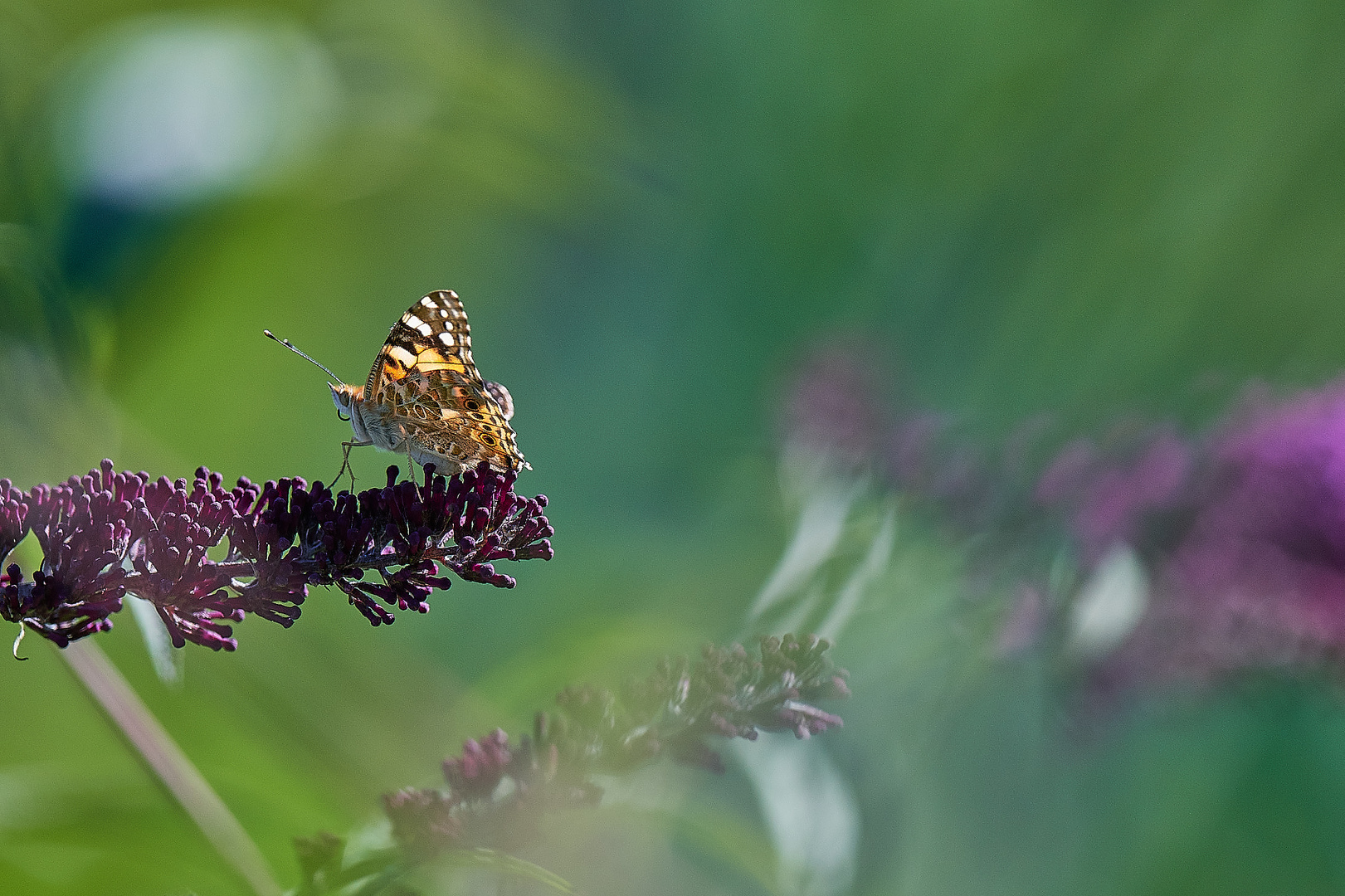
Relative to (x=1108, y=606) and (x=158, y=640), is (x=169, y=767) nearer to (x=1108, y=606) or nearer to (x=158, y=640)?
(x=158, y=640)

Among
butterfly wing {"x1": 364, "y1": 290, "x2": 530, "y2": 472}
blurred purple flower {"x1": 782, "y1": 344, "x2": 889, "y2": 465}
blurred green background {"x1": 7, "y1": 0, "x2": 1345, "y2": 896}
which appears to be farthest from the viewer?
blurred purple flower {"x1": 782, "y1": 344, "x2": 889, "y2": 465}

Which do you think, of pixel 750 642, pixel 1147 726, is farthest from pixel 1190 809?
pixel 750 642

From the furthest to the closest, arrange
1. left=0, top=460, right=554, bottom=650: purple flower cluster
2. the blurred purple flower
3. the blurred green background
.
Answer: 1. the blurred purple flower
2. the blurred green background
3. left=0, top=460, right=554, bottom=650: purple flower cluster

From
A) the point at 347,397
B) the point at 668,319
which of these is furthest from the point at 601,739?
the point at 668,319

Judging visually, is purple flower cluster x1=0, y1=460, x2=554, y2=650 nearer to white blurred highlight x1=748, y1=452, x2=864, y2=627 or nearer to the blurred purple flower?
white blurred highlight x1=748, y1=452, x2=864, y2=627

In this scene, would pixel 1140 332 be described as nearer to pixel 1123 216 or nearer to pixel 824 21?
pixel 1123 216

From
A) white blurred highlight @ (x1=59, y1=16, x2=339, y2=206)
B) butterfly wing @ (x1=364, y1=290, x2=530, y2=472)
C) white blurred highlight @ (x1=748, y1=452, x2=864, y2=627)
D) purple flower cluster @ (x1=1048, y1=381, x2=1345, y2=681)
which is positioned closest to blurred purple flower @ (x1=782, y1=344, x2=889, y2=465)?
white blurred highlight @ (x1=748, y1=452, x2=864, y2=627)

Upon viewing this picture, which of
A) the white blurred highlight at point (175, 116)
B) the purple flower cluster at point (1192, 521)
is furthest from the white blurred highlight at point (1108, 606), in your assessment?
the white blurred highlight at point (175, 116)
